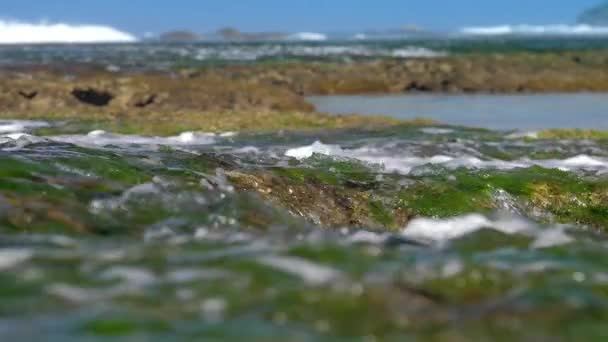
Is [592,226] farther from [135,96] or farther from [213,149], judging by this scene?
Result: [135,96]

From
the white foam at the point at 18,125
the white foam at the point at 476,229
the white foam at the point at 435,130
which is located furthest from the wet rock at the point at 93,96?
the white foam at the point at 476,229

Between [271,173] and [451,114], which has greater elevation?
[271,173]

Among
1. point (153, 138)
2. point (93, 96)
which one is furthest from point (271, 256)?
point (93, 96)

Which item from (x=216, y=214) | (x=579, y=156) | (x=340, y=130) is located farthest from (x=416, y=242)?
(x=340, y=130)

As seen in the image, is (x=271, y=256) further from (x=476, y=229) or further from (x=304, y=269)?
(x=476, y=229)

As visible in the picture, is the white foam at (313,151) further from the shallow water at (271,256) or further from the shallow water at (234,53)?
the shallow water at (234,53)
